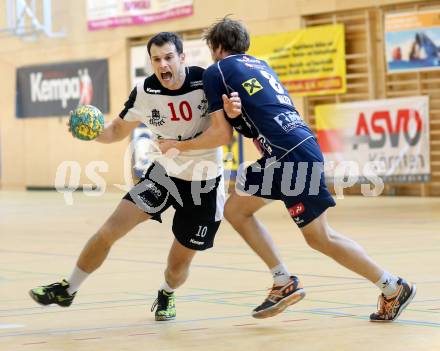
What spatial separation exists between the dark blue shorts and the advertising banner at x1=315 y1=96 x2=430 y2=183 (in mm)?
14294

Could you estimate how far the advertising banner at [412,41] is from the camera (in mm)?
19094

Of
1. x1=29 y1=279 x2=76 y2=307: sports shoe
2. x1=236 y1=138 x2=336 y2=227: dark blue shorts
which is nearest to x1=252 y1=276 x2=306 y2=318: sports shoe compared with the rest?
x1=236 y1=138 x2=336 y2=227: dark blue shorts

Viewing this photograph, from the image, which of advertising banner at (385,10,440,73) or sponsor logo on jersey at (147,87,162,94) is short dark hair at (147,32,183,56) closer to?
sponsor logo on jersey at (147,87,162,94)

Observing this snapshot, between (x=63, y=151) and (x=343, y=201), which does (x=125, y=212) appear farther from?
(x=63, y=151)

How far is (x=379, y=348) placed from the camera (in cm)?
493

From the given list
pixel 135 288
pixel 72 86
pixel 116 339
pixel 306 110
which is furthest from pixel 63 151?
pixel 116 339

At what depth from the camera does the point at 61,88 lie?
27406 mm

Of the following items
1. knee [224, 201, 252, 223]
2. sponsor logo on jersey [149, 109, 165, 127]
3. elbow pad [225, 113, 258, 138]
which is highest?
sponsor logo on jersey [149, 109, 165, 127]

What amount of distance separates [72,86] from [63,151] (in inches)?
70.8

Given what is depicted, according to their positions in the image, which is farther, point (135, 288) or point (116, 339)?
point (135, 288)

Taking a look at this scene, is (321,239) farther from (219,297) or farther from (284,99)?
(219,297)

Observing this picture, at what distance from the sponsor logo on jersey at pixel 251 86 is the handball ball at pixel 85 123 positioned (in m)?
1.06

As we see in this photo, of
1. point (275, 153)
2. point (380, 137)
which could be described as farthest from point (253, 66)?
point (380, 137)

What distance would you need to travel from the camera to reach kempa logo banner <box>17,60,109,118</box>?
26.4m
